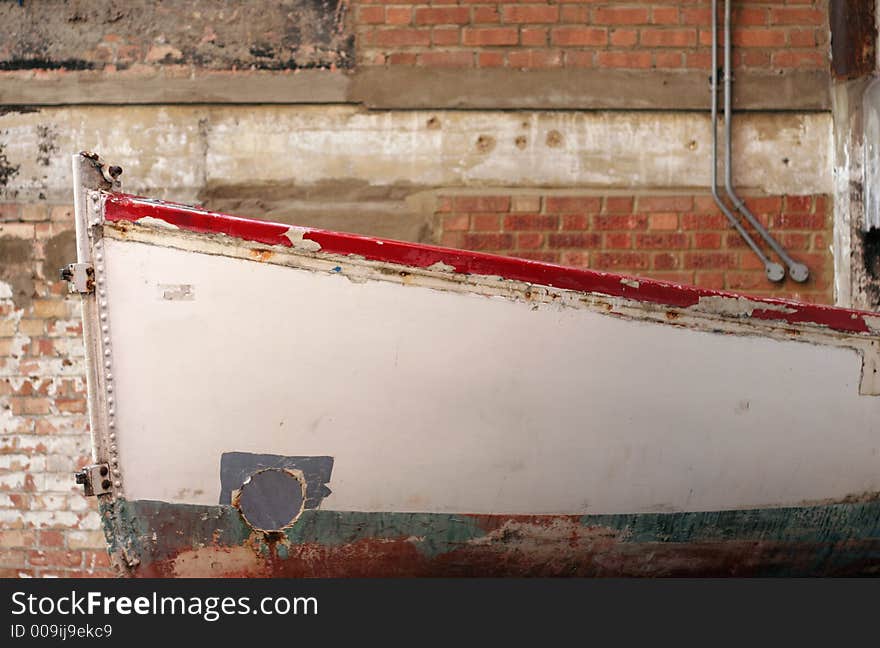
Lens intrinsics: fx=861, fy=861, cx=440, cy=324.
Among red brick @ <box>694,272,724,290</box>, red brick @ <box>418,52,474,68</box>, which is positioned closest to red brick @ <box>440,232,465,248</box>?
red brick @ <box>418,52,474,68</box>

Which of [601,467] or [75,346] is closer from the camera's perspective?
[601,467]

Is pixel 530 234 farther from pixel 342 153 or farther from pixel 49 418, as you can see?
pixel 49 418

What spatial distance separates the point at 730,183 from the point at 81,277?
112 inches

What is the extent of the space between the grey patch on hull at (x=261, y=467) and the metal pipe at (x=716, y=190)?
2.35 m

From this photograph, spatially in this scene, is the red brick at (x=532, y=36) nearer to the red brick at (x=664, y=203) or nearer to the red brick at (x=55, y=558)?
the red brick at (x=664, y=203)

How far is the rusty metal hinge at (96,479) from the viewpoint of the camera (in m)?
2.61

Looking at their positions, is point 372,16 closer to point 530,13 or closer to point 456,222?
point 530,13

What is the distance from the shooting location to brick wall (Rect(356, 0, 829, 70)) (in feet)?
13.0

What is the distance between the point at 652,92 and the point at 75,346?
292 centimetres

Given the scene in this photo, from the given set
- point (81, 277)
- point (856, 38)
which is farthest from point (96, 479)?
point (856, 38)

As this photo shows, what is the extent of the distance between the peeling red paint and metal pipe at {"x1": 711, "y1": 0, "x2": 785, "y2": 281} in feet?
4.29

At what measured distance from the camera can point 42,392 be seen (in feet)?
13.1

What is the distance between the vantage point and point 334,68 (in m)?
3.98

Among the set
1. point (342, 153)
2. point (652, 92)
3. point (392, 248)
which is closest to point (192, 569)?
point (392, 248)
